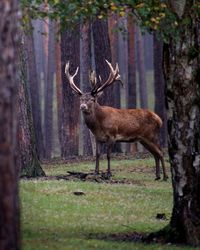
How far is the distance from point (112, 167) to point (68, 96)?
6433 mm

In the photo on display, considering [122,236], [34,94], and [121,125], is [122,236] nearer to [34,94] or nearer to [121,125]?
[121,125]

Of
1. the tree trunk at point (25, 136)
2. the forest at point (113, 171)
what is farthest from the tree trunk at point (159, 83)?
the tree trunk at point (25, 136)

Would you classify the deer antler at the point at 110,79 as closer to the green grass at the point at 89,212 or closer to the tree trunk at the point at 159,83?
the green grass at the point at 89,212

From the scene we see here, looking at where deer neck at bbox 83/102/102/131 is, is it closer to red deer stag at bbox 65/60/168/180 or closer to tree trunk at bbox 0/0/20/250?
red deer stag at bbox 65/60/168/180

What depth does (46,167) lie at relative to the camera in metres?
22.3

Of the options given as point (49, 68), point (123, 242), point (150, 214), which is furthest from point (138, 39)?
point (123, 242)

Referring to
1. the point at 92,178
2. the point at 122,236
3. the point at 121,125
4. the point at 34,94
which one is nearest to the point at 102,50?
the point at 121,125

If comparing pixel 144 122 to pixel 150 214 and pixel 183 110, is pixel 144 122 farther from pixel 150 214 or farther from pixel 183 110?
pixel 183 110

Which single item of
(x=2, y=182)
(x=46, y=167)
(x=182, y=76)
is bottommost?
(x=46, y=167)

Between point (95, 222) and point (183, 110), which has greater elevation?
point (183, 110)

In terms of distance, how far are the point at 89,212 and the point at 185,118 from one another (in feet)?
11.7

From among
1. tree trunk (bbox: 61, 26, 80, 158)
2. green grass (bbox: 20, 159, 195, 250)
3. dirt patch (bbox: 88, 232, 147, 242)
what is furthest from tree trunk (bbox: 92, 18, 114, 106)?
dirt patch (bbox: 88, 232, 147, 242)

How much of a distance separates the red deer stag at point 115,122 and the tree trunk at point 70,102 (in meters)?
7.23

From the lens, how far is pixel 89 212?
44.9ft
